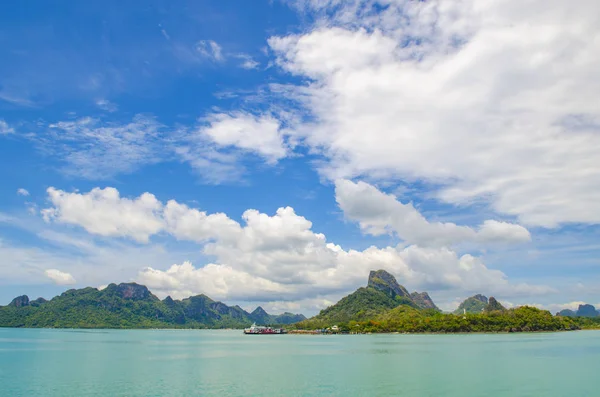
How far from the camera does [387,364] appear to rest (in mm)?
71500

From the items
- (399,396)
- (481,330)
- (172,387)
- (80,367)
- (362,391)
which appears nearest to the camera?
(399,396)

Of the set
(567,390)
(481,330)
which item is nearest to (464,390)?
(567,390)

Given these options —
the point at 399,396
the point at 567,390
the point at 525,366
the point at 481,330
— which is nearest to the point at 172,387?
the point at 399,396

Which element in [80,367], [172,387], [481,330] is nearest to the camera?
[172,387]

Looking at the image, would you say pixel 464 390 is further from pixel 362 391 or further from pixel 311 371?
pixel 311 371

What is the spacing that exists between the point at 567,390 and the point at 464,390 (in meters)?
10.5

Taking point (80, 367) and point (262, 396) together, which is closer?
point (262, 396)

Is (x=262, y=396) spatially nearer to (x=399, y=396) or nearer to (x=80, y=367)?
(x=399, y=396)

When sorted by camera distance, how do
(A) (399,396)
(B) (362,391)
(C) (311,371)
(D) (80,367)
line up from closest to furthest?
(A) (399,396)
(B) (362,391)
(C) (311,371)
(D) (80,367)

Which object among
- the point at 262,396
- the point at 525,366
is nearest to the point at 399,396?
the point at 262,396

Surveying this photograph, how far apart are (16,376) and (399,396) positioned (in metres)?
50.0

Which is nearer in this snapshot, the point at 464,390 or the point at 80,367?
the point at 464,390

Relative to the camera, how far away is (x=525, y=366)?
219 feet

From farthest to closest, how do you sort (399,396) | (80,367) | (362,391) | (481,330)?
(481,330), (80,367), (362,391), (399,396)
